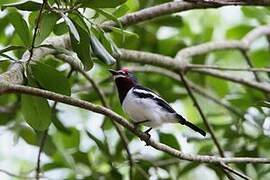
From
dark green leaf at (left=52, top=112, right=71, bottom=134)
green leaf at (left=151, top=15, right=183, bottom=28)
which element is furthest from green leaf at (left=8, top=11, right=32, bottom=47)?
green leaf at (left=151, top=15, right=183, bottom=28)

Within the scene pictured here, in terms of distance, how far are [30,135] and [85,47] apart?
1537 mm

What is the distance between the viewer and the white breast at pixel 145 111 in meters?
3.12

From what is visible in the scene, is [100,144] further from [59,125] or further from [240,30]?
[240,30]

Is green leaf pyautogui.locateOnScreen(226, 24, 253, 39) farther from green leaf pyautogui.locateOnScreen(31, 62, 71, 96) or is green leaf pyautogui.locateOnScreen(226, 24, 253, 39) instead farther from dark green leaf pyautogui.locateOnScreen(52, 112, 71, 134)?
green leaf pyautogui.locateOnScreen(31, 62, 71, 96)

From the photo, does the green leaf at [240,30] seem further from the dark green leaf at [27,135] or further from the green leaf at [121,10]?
the green leaf at [121,10]

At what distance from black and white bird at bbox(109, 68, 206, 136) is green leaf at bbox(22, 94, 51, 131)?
0.62 m

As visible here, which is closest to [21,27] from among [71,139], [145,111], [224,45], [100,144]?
[145,111]

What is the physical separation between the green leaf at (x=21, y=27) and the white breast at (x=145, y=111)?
0.82m

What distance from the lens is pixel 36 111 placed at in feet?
8.37

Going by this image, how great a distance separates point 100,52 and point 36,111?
0.42 meters

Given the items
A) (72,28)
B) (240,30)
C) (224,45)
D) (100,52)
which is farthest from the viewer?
(240,30)

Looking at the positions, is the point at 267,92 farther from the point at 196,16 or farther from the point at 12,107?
the point at 196,16

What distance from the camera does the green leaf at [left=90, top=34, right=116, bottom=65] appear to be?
229cm

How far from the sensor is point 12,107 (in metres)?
3.69
